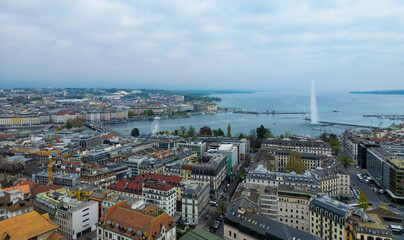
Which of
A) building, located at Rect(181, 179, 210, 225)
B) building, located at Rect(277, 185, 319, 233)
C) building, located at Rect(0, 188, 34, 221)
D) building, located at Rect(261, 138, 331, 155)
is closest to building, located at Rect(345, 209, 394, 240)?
building, located at Rect(277, 185, 319, 233)

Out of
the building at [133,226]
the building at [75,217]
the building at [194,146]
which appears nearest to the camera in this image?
the building at [133,226]

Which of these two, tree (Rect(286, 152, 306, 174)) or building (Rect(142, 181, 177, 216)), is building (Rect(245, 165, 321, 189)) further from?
building (Rect(142, 181, 177, 216))

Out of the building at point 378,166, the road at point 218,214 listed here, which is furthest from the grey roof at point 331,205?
the building at point 378,166

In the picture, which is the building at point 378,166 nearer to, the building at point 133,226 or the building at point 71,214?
the building at point 133,226

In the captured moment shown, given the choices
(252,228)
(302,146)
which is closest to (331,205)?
(252,228)

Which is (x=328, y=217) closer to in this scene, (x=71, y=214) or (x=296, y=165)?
(x=296, y=165)
